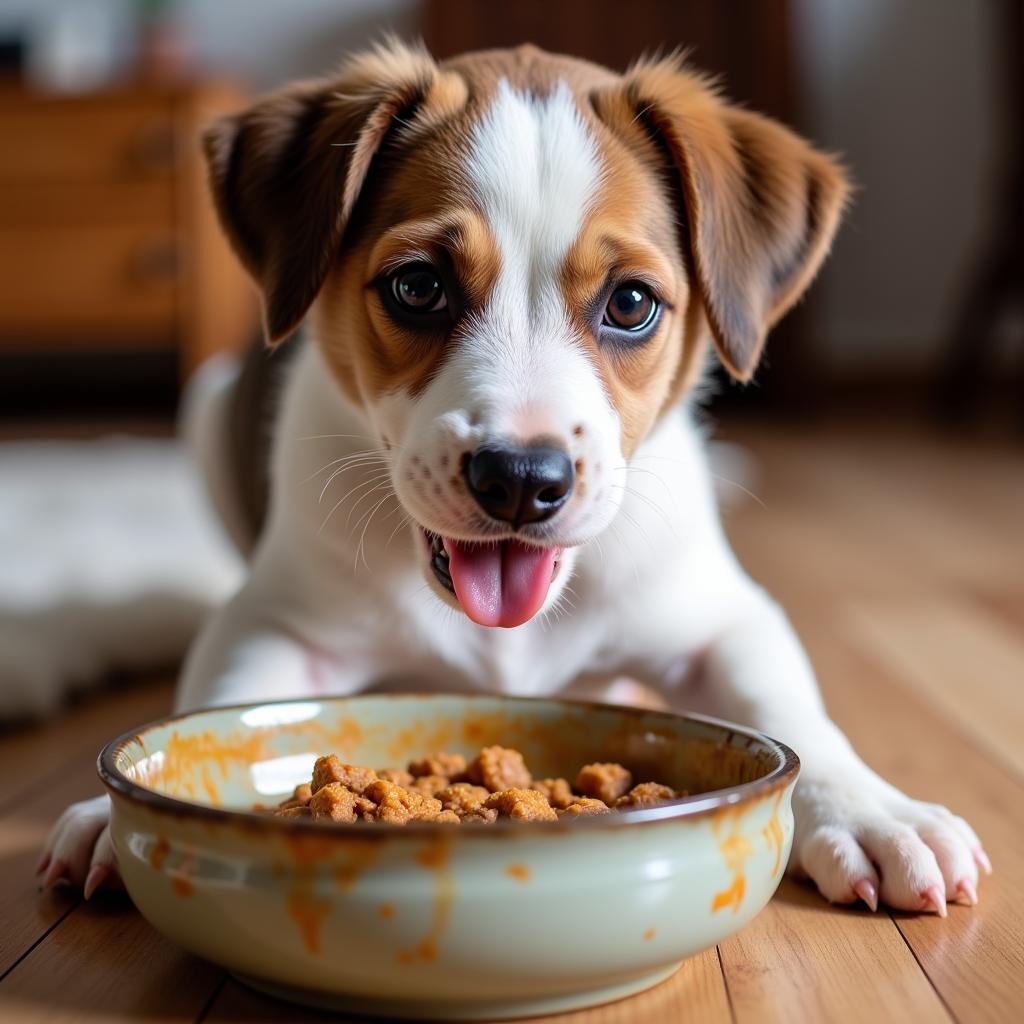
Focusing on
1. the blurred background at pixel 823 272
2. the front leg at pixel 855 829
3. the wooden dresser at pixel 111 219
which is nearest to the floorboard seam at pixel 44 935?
the front leg at pixel 855 829

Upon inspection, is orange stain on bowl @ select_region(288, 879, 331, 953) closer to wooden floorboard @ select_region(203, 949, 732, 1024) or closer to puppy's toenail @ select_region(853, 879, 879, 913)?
wooden floorboard @ select_region(203, 949, 732, 1024)

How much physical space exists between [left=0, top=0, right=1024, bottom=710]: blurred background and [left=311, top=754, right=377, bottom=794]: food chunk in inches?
122

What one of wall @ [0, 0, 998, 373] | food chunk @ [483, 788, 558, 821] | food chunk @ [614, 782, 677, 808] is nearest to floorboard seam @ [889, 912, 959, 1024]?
food chunk @ [614, 782, 677, 808]

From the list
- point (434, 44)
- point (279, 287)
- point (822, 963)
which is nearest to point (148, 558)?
point (279, 287)

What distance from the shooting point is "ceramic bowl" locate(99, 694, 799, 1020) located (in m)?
1.12

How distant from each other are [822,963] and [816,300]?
6.34 m

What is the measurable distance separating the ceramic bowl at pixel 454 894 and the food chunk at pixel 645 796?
149 mm

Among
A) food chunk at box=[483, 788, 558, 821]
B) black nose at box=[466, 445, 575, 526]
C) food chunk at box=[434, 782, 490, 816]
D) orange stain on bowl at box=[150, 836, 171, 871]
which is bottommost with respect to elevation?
food chunk at box=[434, 782, 490, 816]

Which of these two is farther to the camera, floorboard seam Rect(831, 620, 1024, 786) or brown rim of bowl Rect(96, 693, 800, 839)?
floorboard seam Rect(831, 620, 1024, 786)

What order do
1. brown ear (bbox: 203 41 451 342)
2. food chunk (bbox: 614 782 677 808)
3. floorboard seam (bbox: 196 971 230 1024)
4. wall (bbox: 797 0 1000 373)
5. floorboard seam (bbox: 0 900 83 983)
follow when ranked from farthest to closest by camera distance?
wall (bbox: 797 0 1000 373)
brown ear (bbox: 203 41 451 342)
food chunk (bbox: 614 782 677 808)
floorboard seam (bbox: 0 900 83 983)
floorboard seam (bbox: 196 971 230 1024)

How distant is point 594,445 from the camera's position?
1562 millimetres

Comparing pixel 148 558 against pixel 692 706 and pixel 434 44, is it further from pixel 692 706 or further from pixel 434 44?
pixel 434 44

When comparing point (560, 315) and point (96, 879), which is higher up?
point (560, 315)

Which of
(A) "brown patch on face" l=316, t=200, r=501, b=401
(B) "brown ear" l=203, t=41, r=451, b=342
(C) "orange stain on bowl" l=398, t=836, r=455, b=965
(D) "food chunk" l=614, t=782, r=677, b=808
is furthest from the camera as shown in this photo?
(B) "brown ear" l=203, t=41, r=451, b=342
